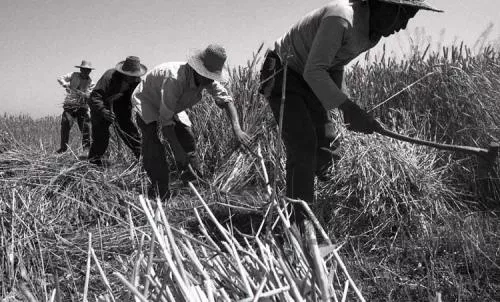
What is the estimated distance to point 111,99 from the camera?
3980 mm

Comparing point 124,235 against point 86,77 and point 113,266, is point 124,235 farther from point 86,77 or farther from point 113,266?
point 86,77

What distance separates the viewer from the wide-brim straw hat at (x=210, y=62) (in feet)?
8.96

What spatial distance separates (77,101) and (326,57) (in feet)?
14.2

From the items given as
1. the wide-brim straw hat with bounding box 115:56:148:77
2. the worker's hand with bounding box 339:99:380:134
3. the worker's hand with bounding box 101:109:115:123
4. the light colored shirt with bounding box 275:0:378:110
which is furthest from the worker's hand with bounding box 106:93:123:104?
the worker's hand with bounding box 339:99:380:134

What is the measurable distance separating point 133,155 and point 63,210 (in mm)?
1867

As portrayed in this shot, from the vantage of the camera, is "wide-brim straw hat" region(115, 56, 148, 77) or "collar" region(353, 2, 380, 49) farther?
"wide-brim straw hat" region(115, 56, 148, 77)

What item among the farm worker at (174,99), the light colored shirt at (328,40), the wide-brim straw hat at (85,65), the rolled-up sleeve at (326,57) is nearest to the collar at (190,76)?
the farm worker at (174,99)

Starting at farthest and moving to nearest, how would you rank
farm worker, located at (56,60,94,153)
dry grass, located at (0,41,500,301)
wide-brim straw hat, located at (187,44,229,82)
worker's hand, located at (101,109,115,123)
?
farm worker, located at (56,60,94,153)
worker's hand, located at (101,109,115,123)
wide-brim straw hat, located at (187,44,229,82)
dry grass, located at (0,41,500,301)

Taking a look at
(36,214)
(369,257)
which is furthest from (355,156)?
(36,214)

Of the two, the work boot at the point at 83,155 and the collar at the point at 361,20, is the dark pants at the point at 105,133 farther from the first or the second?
the collar at the point at 361,20

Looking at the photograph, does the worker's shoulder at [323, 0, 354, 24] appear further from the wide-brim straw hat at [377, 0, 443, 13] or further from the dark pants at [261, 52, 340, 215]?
the dark pants at [261, 52, 340, 215]

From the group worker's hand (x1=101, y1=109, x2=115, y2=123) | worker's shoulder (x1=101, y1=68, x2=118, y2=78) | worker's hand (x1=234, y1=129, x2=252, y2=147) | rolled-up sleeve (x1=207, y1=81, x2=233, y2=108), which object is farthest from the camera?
worker's shoulder (x1=101, y1=68, x2=118, y2=78)

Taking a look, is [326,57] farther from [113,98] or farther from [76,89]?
[76,89]

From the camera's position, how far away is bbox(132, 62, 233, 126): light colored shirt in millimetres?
2816
